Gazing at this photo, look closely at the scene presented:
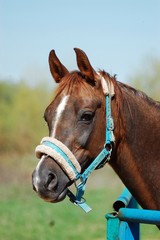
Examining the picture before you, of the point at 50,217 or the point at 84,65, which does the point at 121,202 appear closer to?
the point at 84,65

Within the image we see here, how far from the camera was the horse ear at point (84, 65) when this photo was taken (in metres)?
3.75

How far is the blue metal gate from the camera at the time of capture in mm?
3170

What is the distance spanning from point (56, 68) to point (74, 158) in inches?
34.3

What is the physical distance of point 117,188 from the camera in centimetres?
1894

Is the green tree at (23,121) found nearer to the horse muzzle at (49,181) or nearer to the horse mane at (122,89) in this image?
the horse mane at (122,89)

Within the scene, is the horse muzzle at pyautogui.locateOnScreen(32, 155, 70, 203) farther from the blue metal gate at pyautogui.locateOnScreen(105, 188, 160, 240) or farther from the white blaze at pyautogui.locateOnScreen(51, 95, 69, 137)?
the blue metal gate at pyautogui.locateOnScreen(105, 188, 160, 240)

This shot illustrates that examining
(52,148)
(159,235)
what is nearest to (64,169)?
(52,148)

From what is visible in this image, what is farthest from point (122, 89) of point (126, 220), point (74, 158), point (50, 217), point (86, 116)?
point (50, 217)

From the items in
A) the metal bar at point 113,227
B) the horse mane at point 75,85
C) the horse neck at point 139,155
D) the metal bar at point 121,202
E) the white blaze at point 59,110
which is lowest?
the metal bar at point 113,227

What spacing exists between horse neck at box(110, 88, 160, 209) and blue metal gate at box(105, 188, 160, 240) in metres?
0.20

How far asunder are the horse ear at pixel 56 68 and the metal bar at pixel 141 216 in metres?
1.27

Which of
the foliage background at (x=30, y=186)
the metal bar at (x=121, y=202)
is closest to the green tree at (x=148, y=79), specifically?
the foliage background at (x=30, y=186)

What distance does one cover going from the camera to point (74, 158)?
11.8 ft

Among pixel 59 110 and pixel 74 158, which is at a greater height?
pixel 59 110
